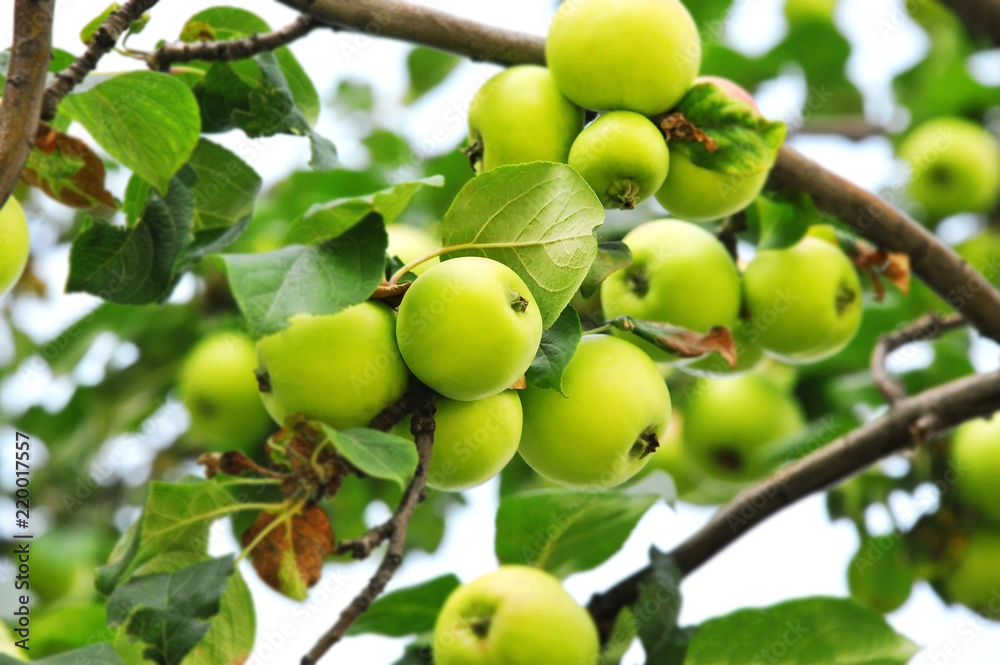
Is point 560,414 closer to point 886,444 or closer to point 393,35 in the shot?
point 393,35

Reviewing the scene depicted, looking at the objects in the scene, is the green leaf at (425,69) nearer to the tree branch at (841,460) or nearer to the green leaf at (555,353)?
the tree branch at (841,460)

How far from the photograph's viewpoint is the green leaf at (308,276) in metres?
0.76

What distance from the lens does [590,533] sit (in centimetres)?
146

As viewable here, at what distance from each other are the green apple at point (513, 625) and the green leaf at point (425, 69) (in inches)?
66.2

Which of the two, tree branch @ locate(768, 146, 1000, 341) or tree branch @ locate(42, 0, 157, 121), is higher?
tree branch @ locate(42, 0, 157, 121)

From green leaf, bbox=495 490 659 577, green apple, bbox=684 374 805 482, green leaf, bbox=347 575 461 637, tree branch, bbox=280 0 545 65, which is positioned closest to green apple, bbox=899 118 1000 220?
green apple, bbox=684 374 805 482

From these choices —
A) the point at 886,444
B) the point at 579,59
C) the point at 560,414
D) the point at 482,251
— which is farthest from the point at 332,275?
the point at 886,444

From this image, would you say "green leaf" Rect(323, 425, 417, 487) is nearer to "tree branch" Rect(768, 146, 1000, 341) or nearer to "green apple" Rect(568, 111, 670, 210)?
"green apple" Rect(568, 111, 670, 210)

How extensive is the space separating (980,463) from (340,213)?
60.2 inches

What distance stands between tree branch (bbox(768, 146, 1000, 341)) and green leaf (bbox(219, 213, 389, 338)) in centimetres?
71

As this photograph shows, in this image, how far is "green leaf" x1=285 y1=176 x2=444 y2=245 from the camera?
829mm

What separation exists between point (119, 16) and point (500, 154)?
41 cm

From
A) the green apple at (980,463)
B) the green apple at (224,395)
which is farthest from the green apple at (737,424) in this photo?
the green apple at (224,395)

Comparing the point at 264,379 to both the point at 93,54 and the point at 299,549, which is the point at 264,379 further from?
the point at 93,54
